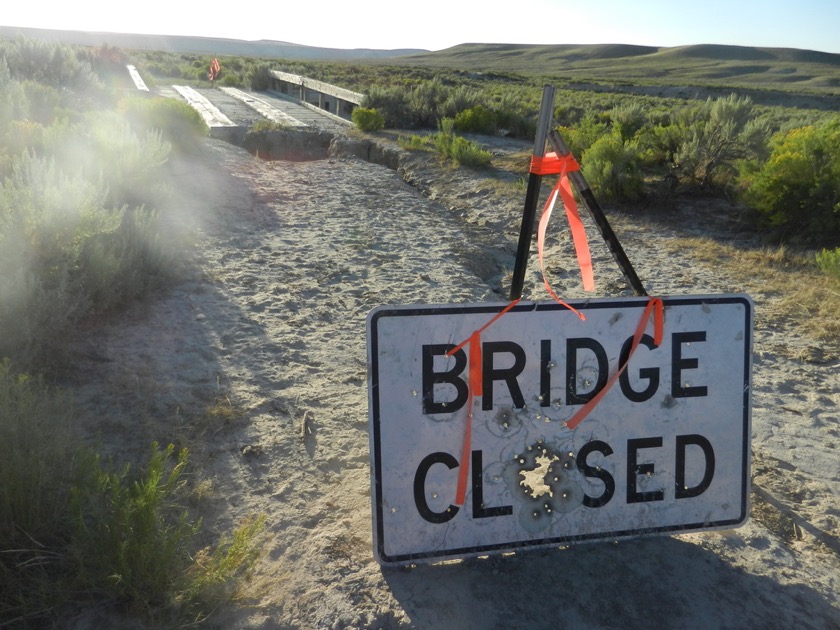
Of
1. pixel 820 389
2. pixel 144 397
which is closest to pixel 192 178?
pixel 144 397

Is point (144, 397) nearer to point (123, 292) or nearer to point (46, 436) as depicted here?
point (46, 436)

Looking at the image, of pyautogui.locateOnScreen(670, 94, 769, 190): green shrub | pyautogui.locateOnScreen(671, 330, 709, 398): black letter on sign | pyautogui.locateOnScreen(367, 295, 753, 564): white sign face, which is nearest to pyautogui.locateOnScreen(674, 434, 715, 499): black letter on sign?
pyautogui.locateOnScreen(367, 295, 753, 564): white sign face

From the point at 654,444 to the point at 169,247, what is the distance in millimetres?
4225

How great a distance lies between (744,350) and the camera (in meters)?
2.45

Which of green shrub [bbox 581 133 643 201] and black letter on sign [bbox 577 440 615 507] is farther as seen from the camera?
green shrub [bbox 581 133 643 201]

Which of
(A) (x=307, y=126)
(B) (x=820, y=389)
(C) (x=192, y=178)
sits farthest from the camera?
(A) (x=307, y=126)

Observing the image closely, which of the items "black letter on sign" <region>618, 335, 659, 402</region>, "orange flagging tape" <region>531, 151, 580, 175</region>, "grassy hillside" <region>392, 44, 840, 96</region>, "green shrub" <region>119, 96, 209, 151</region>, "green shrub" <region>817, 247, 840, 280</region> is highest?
"grassy hillside" <region>392, 44, 840, 96</region>

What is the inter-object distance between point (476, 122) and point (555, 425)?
14.0m

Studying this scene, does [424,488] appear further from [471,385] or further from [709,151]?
[709,151]

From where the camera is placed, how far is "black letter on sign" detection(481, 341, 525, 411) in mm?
2285

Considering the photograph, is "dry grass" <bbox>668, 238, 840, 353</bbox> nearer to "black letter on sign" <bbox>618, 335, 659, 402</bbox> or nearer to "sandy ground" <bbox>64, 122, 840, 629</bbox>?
"sandy ground" <bbox>64, 122, 840, 629</bbox>

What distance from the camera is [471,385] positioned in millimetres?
2289

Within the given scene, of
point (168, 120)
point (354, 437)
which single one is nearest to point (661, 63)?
point (168, 120)

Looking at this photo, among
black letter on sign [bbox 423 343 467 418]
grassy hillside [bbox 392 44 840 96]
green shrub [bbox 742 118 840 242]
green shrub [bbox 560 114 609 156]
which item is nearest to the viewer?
black letter on sign [bbox 423 343 467 418]
